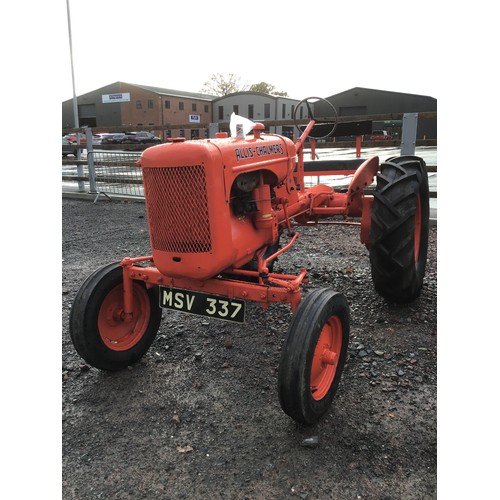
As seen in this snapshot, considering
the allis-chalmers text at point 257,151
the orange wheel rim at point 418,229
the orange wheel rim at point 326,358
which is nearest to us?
the orange wheel rim at point 326,358

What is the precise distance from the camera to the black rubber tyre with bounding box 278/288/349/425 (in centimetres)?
203

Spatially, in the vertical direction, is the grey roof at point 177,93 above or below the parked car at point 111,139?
above

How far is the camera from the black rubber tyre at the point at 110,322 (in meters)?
2.58

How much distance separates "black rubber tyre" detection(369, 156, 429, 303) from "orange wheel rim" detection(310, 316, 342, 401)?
90cm

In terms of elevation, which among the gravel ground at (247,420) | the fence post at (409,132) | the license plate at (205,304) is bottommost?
the gravel ground at (247,420)

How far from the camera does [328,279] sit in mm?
4270

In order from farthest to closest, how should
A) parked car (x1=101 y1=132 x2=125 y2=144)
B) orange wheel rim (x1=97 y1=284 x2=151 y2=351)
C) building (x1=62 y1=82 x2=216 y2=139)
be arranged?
building (x1=62 y1=82 x2=216 y2=139)
parked car (x1=101 y1=132 x2=125 y2=144)
orange wheel rim (x1=97 y1=284 x2=151 y2=351)

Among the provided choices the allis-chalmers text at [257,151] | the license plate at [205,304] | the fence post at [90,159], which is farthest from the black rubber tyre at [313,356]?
the fence post at [90,159]

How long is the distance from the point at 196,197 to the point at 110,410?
1.26 metres

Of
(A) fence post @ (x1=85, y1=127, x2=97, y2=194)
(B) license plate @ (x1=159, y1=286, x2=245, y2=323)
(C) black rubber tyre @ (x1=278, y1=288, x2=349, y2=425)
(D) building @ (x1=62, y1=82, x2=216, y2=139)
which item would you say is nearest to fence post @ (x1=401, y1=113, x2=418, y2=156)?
(C) black rubber tyre @ (x1=278, y1=288, x2=349, y2=425)

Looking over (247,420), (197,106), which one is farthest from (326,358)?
(197,106)

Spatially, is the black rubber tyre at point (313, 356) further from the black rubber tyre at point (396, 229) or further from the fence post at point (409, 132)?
the fence post at point (409, 132)

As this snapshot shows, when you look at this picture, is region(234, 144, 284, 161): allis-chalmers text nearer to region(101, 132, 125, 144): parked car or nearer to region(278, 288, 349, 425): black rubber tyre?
region(278, 288, 349, 425): black rubber tyre

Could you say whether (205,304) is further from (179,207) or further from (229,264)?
(179,207)
